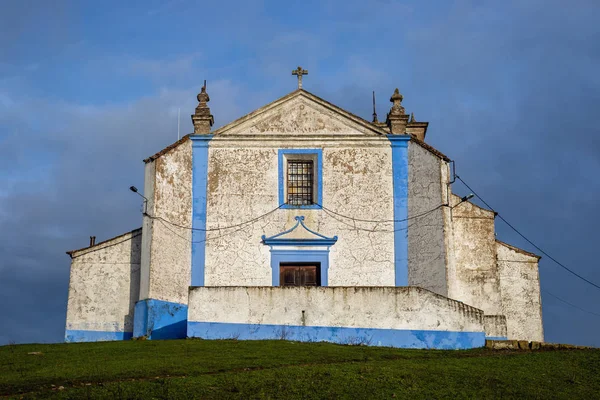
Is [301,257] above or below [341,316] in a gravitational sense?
above

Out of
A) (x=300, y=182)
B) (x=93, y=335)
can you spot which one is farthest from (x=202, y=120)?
(x=93, y=335)

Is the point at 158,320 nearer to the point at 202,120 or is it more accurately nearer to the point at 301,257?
the point at 301,257

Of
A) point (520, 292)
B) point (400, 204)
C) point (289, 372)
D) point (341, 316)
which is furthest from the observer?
point (520, 292)

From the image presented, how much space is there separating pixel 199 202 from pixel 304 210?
356cm

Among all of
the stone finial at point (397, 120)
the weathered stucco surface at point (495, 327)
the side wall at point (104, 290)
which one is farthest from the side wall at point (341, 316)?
the stone finial at point (397, 120)

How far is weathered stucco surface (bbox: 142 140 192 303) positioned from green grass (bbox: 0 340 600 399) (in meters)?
5.44

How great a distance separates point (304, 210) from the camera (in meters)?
26.0

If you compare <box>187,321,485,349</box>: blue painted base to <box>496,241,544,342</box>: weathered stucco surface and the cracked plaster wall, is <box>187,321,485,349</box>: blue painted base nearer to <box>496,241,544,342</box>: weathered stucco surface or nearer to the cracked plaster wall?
the cracked plaster wall

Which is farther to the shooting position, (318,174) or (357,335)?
(318,174)

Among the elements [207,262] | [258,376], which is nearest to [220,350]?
[258,376]

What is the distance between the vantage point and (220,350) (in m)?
17.7

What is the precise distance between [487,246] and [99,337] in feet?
43.6

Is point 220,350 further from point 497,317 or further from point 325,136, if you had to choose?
point 325,136

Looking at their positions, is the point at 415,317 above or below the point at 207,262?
below
